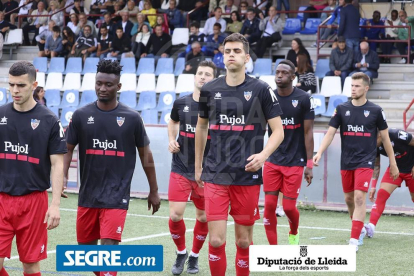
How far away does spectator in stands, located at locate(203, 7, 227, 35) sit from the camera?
20.3 metres

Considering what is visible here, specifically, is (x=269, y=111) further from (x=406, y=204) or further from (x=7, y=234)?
(x=406, y=204)

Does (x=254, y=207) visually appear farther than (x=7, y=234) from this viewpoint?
Yes


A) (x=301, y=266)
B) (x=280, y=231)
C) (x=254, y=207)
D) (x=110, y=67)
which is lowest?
(x=280, y=231)

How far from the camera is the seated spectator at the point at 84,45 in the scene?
21812 mm

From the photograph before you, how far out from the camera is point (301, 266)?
675 centimetres

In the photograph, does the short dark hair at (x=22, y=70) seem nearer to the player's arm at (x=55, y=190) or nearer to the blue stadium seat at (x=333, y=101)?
the player's arm at (x=55, y=190)

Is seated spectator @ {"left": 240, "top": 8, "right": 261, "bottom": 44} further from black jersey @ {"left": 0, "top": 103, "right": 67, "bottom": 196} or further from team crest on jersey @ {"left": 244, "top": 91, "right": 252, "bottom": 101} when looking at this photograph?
black jersey @ {"left": 0, "top": 103, "right": 67, "bottom": 196}

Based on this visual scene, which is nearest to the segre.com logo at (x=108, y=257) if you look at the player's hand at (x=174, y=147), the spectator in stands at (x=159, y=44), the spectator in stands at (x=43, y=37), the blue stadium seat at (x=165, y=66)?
the player's hand at (x=174, y=147)

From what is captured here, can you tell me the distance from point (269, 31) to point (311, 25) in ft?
6.94

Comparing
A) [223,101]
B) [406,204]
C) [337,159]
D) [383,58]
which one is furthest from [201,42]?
[223,101]

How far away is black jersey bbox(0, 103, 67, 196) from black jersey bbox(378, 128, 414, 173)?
5.89 meters

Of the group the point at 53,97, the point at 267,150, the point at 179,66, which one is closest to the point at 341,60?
the point at 179,66

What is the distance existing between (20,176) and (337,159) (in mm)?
8740

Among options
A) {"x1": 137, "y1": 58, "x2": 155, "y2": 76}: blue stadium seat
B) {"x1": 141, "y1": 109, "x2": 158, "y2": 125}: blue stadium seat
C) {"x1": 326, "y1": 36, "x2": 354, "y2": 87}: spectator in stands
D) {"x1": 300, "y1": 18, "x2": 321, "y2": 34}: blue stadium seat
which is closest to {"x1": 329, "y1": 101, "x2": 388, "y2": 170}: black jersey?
{"x1": 326, "y1": 36, "x2": 354, "y2": 87}: spectator in stands
